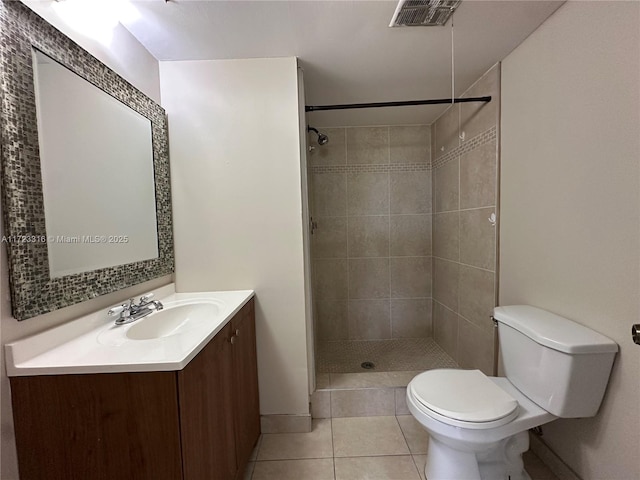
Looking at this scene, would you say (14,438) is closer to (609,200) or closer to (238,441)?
(238,441)

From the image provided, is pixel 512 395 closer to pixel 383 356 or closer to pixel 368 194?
pixel 383 356

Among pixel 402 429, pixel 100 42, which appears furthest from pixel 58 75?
pixel 402 429

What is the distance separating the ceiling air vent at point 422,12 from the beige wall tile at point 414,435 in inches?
83.7

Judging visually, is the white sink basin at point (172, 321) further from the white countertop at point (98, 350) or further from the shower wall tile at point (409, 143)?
the shower wall tile at point (409, 143)

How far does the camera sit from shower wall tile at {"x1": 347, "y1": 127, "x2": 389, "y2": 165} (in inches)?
98.4

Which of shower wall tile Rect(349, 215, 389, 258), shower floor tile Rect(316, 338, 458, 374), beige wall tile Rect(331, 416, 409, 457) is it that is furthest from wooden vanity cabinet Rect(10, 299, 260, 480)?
shower wall tile Rect(349, 215, 389, 258)

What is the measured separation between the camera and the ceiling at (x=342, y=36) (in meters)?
1.15

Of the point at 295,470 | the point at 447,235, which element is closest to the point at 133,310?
the point at 295,470

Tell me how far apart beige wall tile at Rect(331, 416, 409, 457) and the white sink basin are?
103 cm

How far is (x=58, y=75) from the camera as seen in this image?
0.91 metres

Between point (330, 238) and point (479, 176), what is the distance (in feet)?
4.24

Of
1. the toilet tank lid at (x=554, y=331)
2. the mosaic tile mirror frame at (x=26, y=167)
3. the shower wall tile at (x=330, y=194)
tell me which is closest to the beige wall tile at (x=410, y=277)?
the shower wall tile at (x=330, y=194)

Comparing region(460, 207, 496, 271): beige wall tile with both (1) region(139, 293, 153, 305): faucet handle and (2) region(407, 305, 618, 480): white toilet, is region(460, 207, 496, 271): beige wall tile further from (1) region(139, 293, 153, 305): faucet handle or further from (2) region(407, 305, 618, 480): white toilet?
(1) region(139, 293, 153, 305): faucet handle

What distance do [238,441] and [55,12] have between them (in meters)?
1.81
